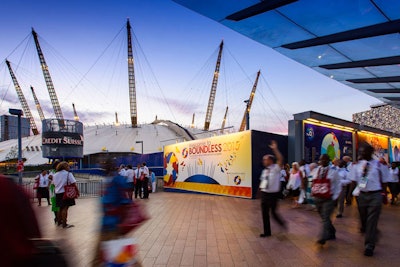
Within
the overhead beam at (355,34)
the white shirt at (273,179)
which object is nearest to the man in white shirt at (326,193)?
the white shirt at (273,179)

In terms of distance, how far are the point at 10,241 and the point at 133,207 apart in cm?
186

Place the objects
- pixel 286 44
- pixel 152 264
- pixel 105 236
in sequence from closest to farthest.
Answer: pixel 105 236 < pixel 152 264 < pixel 286 44

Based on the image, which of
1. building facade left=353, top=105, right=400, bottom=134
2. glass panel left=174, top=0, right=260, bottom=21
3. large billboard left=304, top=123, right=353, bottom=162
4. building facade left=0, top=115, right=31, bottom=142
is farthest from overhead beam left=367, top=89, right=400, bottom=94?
building facade left=0, top=115, right=31, bottom=142

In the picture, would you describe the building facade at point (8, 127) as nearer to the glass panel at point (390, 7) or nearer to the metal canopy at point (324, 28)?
the metal canopy at point (324, 28)

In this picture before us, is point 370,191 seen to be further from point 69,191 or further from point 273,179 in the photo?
point 69,191

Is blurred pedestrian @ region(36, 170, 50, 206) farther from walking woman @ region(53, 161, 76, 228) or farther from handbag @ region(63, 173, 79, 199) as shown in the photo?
handbag @ region(63, 173, 79, 199)

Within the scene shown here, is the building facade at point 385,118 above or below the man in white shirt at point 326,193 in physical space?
above

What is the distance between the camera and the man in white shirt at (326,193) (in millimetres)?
5359

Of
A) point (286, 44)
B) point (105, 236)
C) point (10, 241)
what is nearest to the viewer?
point (10, 241)

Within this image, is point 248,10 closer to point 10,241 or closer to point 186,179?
point 10,241

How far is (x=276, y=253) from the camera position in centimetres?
509

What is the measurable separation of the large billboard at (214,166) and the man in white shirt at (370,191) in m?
8.55

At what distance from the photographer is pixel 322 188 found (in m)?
5.44

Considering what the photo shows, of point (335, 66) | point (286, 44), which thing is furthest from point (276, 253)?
point (335, 66)
